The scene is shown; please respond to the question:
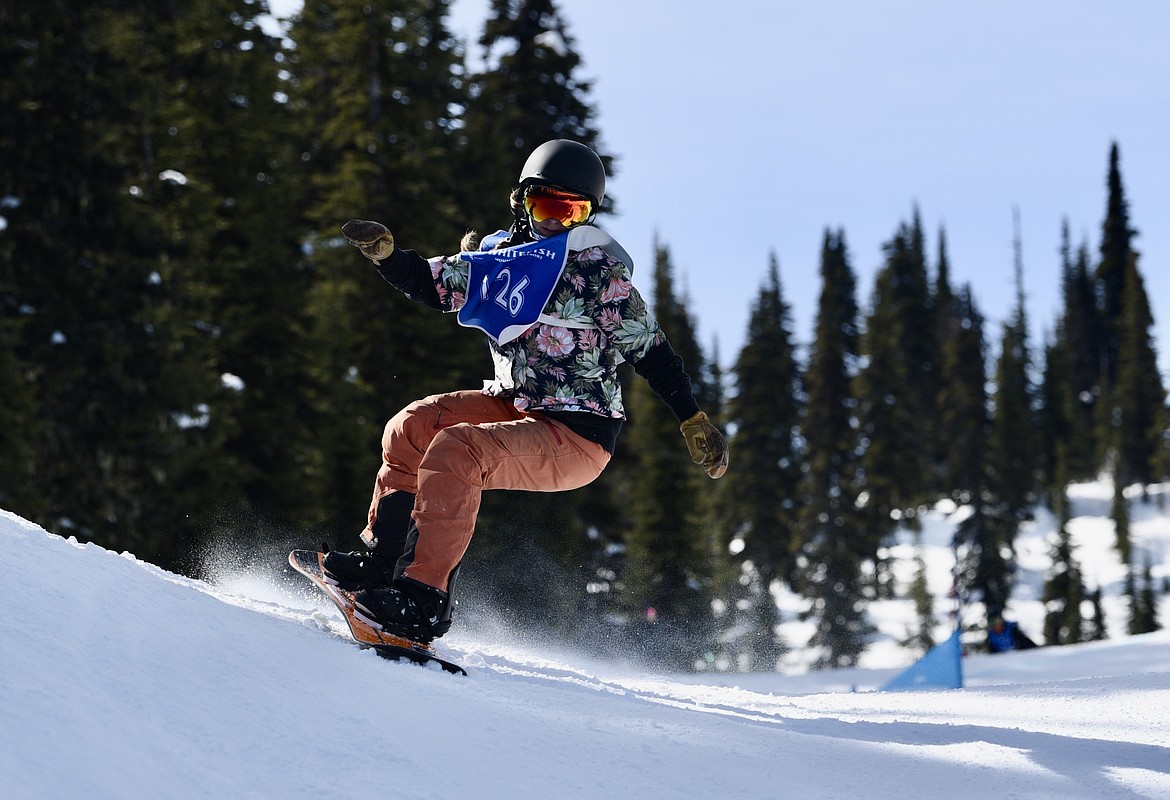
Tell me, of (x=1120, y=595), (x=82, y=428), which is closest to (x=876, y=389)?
(x=1120, y=595)

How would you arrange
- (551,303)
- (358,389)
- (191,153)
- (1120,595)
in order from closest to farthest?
(551,303) < (191,153) < (358,389) < (1120,595)

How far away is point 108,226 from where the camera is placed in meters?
14.1

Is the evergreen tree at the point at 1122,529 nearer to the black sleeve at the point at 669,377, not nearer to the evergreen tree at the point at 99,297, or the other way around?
the evergreen tree at the point at 99,297

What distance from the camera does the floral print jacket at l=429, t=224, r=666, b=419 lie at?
457cm

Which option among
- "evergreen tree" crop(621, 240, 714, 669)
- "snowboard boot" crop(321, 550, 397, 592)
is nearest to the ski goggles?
"snowboard boot" crop(321, 550, 397, 592)

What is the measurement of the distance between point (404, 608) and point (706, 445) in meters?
1.47

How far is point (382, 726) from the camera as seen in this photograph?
3.20 meters

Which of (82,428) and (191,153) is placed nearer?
(82,428)

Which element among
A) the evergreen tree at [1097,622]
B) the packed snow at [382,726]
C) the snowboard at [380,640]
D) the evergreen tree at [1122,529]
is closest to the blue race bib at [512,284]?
the snowboard at [380,640]

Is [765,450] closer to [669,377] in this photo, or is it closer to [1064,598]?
[1064,598]

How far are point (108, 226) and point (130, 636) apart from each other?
1227 centimetres

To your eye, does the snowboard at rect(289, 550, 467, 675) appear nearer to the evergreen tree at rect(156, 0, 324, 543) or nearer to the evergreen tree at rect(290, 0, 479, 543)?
the evergreen tree at rect(156, 0, 324, 543)

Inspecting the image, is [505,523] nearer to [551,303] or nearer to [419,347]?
[419,347]

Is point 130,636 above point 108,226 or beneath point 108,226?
beneath
